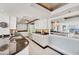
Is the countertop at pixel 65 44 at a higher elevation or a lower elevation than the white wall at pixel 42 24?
→ lower

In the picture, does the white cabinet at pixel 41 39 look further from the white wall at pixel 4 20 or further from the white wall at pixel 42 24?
the white wall at pixel 4 20

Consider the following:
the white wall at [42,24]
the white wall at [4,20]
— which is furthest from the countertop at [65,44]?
the white wall at [4,20]

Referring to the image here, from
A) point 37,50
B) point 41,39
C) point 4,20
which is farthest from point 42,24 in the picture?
point 4,20

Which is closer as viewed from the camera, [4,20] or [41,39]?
[4,20]

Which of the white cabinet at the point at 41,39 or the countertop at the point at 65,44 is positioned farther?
the white cabinet at the point at 41,39

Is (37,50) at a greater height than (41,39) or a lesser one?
lesser

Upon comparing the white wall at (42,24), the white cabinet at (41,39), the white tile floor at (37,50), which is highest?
the white wall at (42,24)

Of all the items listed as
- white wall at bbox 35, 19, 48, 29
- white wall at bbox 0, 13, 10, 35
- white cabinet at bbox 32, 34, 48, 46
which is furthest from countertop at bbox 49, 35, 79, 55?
white wall at bbox 0, 13, 10, 35

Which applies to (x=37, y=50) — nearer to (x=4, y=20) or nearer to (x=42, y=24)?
(x=42, y=24)

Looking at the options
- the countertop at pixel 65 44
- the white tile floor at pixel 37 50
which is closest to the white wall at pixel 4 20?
the white tile floor at pixel 37 50

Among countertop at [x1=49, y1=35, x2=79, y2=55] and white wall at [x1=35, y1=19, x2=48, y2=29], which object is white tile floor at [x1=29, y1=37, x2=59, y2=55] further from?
white wall at [x1=35, y1=19, x2=48, y2=29]
